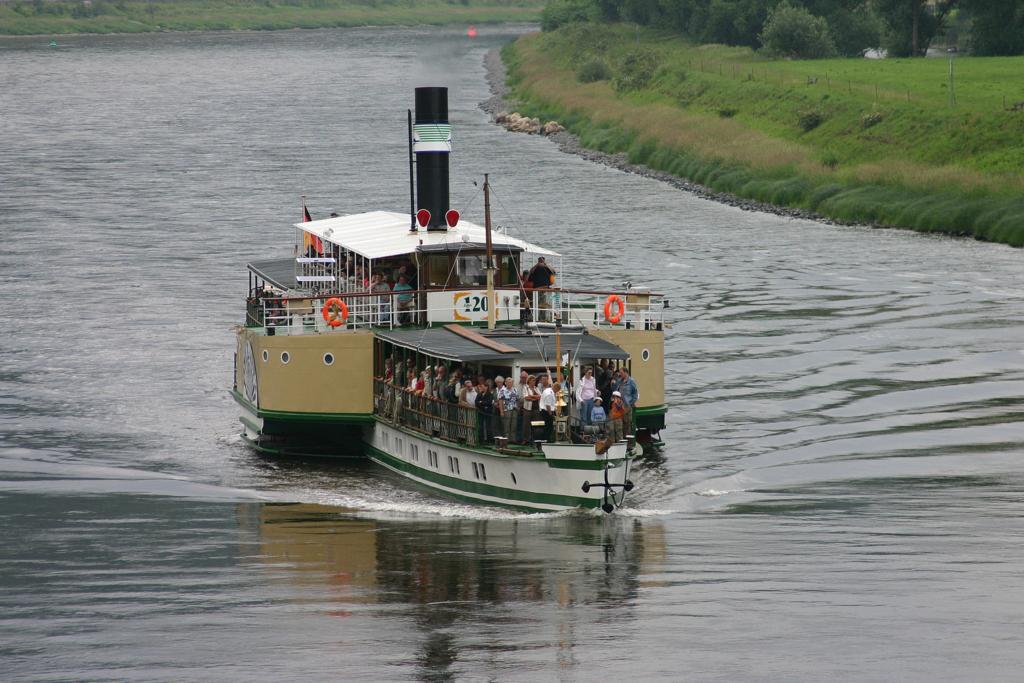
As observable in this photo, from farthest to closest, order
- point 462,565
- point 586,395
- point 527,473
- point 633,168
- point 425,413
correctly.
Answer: point 633,168 → point 425,413 → point 586,395 → point 527,473 → point 462,565

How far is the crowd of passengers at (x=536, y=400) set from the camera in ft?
110

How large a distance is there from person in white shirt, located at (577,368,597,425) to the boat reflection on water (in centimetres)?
211

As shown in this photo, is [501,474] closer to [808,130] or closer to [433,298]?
[433,298]

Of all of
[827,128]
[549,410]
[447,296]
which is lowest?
[549,410]

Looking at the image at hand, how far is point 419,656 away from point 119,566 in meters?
8.36

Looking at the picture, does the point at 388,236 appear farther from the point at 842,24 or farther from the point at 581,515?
the point at 842,24

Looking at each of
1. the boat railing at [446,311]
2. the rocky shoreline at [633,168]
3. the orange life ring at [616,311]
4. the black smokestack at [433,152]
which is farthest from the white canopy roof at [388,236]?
the rocky shoreline at [633,168]

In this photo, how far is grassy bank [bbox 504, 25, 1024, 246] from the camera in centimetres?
7988

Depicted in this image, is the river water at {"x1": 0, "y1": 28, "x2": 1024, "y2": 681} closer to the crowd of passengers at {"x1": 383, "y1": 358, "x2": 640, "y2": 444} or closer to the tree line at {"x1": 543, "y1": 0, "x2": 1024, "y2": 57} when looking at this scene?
the crowd of passengers at {"x1": 383, "y1": 358, "x2": 640, "y2": 444}

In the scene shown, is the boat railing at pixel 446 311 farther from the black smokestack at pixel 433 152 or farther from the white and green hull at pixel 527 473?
the white and green hull at pixel 527 473

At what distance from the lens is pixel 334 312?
39.0 metres

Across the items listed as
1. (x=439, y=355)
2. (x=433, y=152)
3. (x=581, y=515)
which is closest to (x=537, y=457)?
(x=581, y=515)

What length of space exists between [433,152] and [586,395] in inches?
449

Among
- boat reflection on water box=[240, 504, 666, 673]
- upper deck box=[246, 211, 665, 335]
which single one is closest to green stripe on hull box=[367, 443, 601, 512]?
boat reflection on water box=[240, 504, 666, 673]
